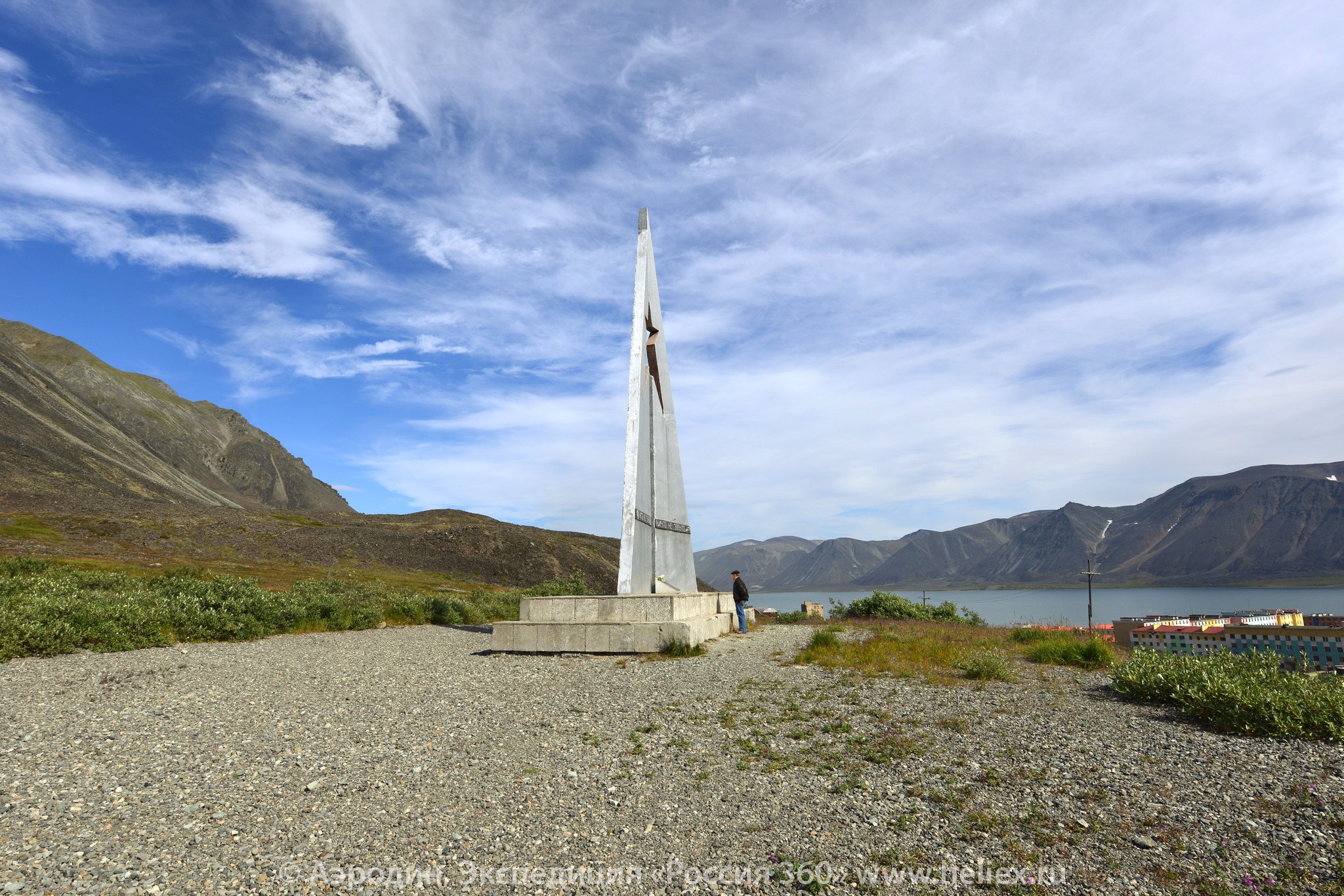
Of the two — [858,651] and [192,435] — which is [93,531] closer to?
[858,651]

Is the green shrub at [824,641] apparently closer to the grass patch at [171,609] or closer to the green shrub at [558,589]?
the grass patch at [171,609]

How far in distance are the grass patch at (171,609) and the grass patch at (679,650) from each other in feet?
34.1

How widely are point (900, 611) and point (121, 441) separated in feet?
327

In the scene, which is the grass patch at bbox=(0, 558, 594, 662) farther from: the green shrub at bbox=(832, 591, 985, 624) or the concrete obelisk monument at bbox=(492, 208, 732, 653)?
the green shrub at bbox=(832, 591, 985, 624)

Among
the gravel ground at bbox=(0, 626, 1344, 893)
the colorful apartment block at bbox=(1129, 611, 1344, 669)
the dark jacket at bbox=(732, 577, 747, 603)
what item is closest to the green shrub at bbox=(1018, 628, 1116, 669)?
the colorful apartment block at bbox=(1129, 611, 1344, 669)

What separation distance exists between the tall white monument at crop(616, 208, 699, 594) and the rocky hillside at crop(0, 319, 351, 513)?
47652 mm

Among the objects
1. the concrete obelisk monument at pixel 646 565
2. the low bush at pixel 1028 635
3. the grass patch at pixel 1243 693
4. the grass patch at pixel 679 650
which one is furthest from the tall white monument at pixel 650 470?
the grass patch at pixel 1243 693

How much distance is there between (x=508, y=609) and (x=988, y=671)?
18.2 metres

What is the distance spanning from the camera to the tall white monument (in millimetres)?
17922

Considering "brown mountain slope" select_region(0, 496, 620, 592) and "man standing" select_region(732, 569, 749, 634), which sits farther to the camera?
"brown mountain slope" select_region(0, 496, 620, 592)

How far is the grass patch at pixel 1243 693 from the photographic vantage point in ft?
23.3

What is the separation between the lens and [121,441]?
8662 centimetres

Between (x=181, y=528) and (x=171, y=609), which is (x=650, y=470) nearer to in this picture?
(x=171, y=609)

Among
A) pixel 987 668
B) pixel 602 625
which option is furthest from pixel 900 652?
pixel 602 625
